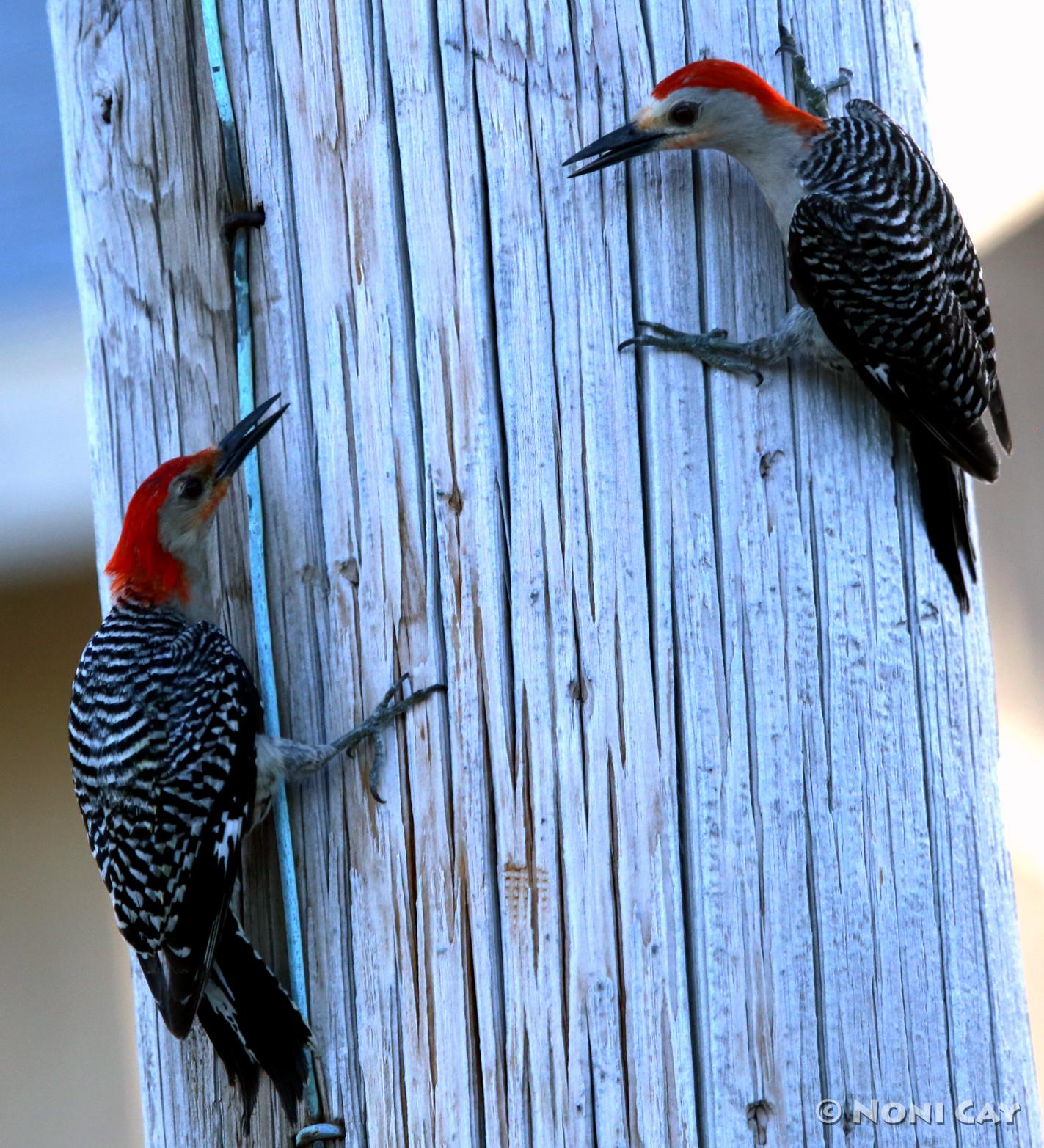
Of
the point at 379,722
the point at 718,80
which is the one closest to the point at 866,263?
the point at 718,80

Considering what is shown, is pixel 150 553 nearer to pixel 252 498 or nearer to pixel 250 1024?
pixel 252 498

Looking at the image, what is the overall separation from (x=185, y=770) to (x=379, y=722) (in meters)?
0.54

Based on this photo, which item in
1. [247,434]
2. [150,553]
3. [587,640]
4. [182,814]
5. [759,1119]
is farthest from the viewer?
[150,553]

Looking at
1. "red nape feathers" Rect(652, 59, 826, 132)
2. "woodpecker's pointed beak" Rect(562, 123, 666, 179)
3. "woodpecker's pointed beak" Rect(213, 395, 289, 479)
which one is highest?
"red nape feathers" Rect(652, 59, 826, 132)

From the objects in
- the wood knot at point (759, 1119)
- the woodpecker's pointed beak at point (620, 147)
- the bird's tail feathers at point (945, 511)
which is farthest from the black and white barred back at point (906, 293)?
the wood knot at point (759, 1119)

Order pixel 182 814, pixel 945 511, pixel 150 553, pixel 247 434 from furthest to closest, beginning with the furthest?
pixel 150 553
pixel 182 814
pixel 247 434
pixel 945 511

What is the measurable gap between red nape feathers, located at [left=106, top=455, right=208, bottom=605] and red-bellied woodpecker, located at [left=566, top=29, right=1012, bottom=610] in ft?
2.69

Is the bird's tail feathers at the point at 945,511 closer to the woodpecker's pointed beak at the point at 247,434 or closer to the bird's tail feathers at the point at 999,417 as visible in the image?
the bird's tail feathers at the point at 999,417

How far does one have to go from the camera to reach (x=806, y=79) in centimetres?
205

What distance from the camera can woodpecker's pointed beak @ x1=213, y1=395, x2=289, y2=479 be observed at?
2.04 meters

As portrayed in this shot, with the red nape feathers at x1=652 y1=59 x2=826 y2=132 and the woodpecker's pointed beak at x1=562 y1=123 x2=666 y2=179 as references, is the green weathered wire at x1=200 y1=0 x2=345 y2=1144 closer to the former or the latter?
the woodpecker's pointed beak at x1=562 y1=123 x2=666 y2=179

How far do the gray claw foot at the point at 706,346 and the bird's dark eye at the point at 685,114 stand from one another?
0.94 ft

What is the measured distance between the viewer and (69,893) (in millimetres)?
4996

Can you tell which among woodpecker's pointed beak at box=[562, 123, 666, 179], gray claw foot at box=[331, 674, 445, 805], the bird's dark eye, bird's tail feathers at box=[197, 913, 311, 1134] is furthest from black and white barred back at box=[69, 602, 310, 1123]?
the bird's dark eye
